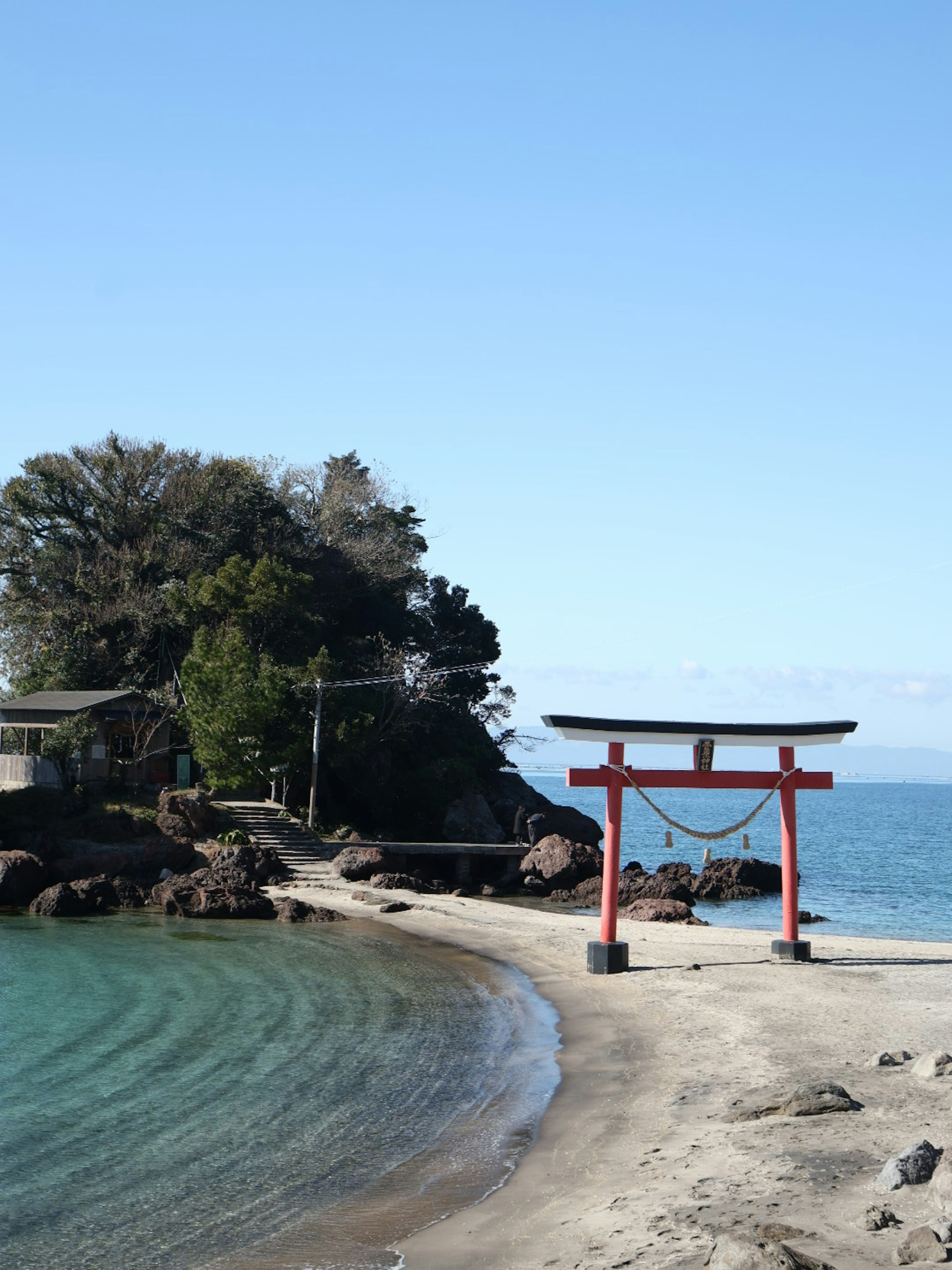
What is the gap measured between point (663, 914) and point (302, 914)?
33.9ft

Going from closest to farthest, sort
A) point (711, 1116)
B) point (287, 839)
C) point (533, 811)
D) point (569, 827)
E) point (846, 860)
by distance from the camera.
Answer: point (711, 1116) < point (287, 839) < point (569, 827) < point (533, 811) < point (846, 860)

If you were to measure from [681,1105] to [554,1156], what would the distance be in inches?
81.8

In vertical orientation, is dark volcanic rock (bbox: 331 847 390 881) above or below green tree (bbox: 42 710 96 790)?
below

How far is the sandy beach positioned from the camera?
9047 millimetres

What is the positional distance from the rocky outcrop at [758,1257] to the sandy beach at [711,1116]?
1.02 ft

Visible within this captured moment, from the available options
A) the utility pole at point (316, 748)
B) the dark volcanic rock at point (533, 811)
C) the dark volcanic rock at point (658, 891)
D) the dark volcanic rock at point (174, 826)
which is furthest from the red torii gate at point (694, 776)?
the dark volcanic rock at point (533, 811)

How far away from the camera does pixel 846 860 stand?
68750mm

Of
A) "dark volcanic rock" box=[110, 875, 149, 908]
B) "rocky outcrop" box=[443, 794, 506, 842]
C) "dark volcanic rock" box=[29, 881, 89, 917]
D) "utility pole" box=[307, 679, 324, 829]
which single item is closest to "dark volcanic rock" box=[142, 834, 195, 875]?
"dark volcanic rock" box=[110, 875, 149, 908]

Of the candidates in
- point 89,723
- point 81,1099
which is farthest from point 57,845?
point 81,1099

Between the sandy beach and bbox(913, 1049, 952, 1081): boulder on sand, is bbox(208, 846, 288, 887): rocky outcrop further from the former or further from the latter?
bbox(913, 1049, 952, 1081): boulder on sand

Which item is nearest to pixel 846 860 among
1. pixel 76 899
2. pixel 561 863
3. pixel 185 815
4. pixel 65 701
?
pixel 561 863

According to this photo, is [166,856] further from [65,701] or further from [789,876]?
[789,876]

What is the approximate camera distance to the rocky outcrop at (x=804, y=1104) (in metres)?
11.9

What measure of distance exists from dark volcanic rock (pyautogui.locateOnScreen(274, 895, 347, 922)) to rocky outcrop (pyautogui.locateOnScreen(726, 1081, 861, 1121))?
786 inches
